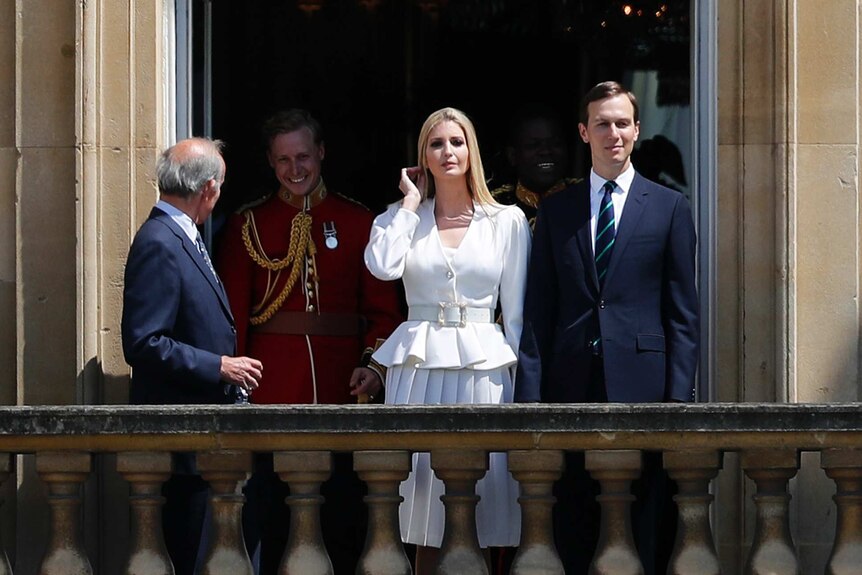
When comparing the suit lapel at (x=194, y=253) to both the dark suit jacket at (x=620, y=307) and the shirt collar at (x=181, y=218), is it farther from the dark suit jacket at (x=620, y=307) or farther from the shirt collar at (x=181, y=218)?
the dark suit jacket at (x=620, y=307)

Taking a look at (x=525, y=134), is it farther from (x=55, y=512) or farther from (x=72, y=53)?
(x=55, y=512)

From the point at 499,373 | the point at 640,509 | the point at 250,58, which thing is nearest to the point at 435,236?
the point at 499,373

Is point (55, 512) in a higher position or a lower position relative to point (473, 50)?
lower

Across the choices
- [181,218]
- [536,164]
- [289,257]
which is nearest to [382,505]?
[181,218]

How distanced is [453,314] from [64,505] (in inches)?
58.5

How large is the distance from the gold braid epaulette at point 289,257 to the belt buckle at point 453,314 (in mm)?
755

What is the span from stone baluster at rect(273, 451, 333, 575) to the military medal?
1483 millimetres

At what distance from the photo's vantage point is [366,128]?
10.5 metres

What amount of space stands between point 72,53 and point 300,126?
2.76 ft

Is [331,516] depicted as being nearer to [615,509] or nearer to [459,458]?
[459,458]

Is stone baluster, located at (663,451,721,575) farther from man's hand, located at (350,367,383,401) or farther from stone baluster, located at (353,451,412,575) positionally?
man's hand, located at (350,367,383,401)

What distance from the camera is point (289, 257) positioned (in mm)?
8312

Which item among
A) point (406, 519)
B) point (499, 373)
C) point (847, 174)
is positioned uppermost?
point (847, 174)

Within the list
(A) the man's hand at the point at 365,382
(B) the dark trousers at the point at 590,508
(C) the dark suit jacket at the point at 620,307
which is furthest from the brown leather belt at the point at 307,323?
(B) the dark trousers at the point at 590,508
